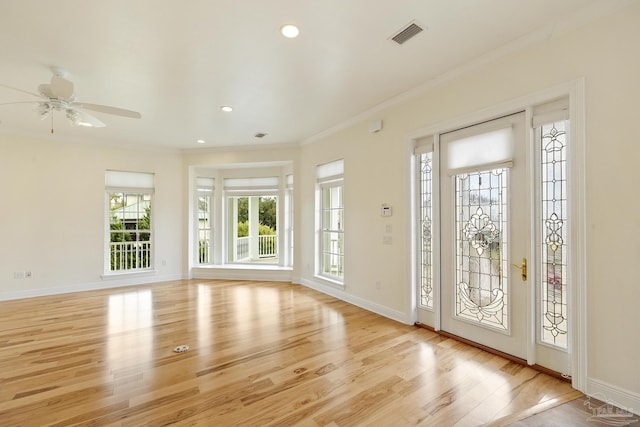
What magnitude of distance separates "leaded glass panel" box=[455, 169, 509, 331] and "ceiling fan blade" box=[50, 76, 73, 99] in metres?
4.10

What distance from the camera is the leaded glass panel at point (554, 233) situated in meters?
2.46

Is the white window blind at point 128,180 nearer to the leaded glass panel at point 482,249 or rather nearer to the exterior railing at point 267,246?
the exterior railing at point 267,246

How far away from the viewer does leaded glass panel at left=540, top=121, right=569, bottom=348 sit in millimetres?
2461

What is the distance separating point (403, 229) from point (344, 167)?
5.31ft

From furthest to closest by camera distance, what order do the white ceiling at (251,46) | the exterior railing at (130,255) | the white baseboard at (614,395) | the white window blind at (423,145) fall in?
the exterior railing at (130,255), the white window blind at (423,145), the white ceiling at (251,46), the white baseboard at (614,395)

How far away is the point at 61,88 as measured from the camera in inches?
112

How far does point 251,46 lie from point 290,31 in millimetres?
423

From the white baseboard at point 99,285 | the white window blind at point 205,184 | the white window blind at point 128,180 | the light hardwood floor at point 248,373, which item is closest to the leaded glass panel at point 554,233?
the light hardwood floor at point 248,373

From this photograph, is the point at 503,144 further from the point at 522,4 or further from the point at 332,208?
the point at 332,208

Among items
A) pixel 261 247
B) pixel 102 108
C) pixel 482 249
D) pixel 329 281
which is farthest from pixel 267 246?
pixel 482 249

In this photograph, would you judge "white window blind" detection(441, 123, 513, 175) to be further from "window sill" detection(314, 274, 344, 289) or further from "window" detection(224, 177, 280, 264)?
"window" detection(224, 177, 280, 264)

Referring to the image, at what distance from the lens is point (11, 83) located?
3248 millimetres

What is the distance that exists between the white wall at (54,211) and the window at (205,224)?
1154mm

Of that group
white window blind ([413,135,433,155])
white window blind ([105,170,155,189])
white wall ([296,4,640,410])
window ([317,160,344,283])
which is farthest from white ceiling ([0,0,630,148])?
white window blind ([105,170,155,189])
